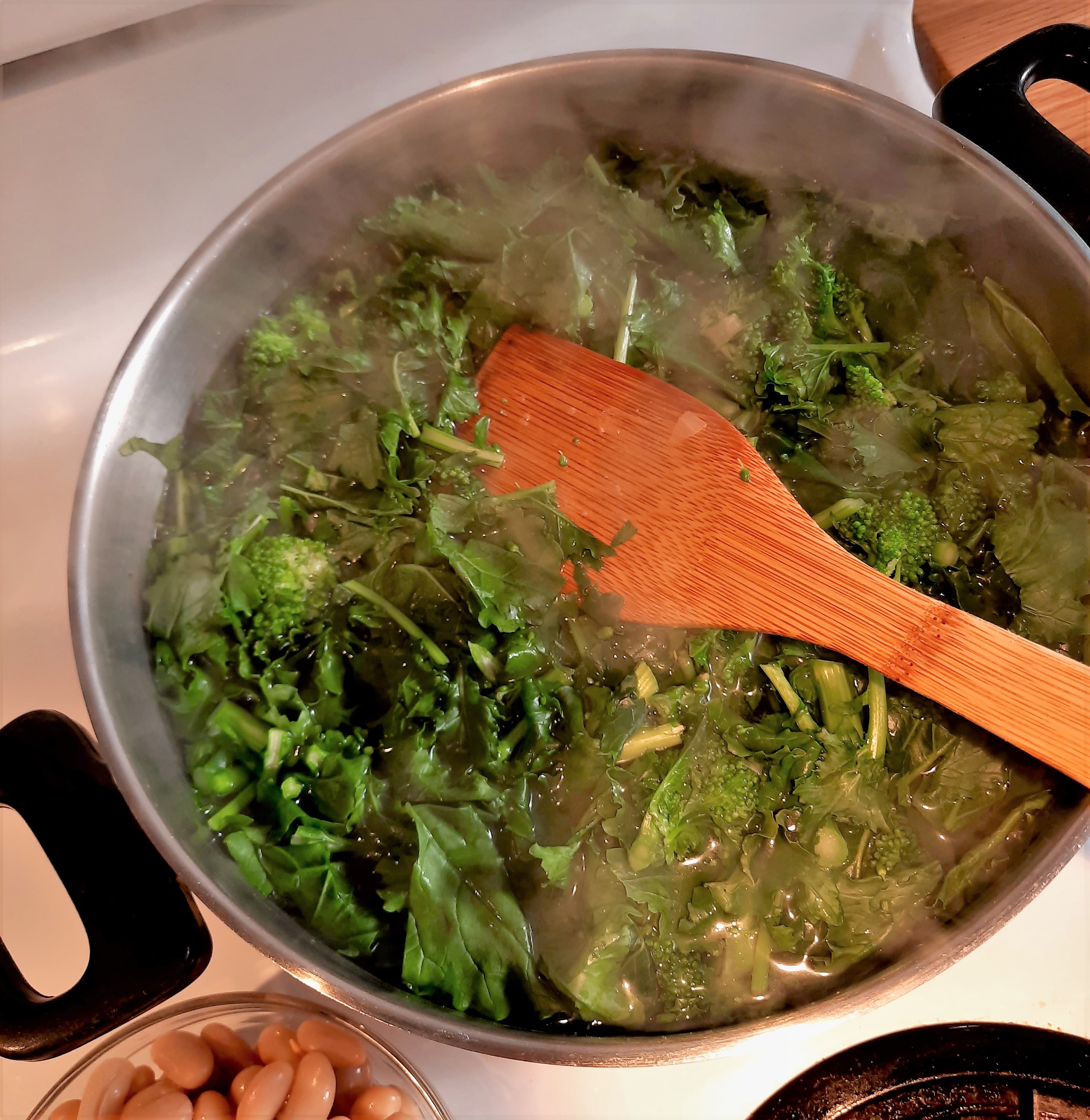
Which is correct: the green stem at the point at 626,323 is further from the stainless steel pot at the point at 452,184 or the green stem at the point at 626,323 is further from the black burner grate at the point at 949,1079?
the black burner grate at the point at 949,1079

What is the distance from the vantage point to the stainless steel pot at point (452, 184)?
1.23m

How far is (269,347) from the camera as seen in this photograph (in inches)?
62.4

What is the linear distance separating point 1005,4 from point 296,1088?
264 cm

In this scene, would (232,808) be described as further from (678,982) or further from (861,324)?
(861,324)

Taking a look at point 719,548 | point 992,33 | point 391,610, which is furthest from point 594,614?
point 992,33

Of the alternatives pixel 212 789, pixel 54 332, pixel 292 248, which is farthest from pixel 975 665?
pixel 54 332

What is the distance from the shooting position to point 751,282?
5.48ft

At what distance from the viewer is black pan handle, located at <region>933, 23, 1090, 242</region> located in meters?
1.50

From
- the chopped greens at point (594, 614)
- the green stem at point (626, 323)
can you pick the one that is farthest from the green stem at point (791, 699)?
the green stem at point (626, 323)

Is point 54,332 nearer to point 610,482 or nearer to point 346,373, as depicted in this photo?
point 346,373

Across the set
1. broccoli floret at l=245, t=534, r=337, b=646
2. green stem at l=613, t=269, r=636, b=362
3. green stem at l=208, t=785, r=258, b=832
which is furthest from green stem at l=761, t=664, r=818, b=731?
green stem at l=208, t=785, r=258, b=832

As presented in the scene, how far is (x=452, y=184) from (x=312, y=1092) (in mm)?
1699

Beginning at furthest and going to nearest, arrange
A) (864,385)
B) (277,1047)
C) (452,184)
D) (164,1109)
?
(452,184) < (864,385) < (277,1047) < (164,1109)

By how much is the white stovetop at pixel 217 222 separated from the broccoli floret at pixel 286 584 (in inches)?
23.2
